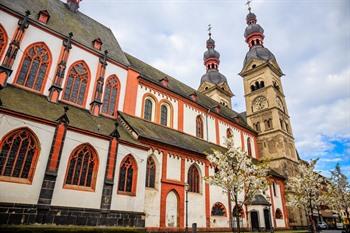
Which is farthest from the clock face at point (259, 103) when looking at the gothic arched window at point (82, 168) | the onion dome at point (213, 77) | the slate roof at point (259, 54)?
the gothic arched window at point (82, 168)

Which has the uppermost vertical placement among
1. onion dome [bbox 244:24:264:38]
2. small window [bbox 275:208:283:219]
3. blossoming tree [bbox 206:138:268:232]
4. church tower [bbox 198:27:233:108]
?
onion dome [bbox 244:24:264:38]

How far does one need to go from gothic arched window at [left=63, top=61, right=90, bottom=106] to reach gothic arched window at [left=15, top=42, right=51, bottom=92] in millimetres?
1764

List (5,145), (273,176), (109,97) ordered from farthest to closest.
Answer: (273,176) → (109,97) → (5,145)

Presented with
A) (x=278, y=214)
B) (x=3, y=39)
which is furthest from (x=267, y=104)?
(x=3, y=39)

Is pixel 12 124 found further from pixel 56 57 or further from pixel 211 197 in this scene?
pixel 211 197

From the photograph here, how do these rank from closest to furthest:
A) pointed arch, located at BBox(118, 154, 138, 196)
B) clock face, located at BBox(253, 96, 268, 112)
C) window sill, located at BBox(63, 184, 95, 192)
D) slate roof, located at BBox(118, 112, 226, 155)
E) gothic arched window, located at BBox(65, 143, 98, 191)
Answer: window sill, located at BBox(63, 184, 95, 192)
gothic arched window, located at BBox(65, 143, 98, 191)
pointed arch, located at BBox(118, 154, 138, 196)
slate roof, located at BBox(118, 112, 226, 155)
clock face, located at BBox(253, 96, 268, 112)

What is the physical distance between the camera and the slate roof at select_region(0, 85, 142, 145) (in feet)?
42.1

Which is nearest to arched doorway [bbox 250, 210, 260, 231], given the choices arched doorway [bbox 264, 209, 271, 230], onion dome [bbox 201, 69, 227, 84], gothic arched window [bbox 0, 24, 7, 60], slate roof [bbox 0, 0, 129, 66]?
arched doorway [bbox 264, 209, 271, 230]

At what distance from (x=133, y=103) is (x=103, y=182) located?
30.0ft

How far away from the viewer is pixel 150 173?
1764 centimetres

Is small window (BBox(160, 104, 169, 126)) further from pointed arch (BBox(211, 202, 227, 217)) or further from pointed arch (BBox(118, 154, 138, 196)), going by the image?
pointed arch (BBox(211, 202, 227, 217))

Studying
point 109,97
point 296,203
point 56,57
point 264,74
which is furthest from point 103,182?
point 264,74

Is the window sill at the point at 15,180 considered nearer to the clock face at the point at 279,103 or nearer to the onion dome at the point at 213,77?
the clock face at the point at 279,103

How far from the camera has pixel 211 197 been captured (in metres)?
21.2
